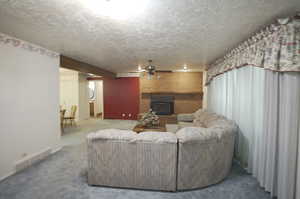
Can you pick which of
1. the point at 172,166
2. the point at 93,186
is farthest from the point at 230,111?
the point at 93,186

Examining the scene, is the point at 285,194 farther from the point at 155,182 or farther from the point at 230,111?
the point at 230,111

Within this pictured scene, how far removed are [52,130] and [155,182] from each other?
8.91ft

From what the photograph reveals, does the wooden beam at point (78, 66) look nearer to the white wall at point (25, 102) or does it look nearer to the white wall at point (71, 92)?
the white wall at point (25, 102)

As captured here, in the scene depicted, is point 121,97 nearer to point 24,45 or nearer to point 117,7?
point 24,45

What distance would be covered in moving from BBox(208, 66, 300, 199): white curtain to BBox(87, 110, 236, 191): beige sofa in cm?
60

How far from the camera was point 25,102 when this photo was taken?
8.70ft

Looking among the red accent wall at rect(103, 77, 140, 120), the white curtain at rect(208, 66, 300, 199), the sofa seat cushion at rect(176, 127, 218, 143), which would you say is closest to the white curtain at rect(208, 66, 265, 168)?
the white curtain at rect(208, 66, 300, 199)

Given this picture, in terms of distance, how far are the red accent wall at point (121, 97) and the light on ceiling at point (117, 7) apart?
18.3 ft

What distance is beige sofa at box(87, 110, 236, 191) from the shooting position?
1.92 m

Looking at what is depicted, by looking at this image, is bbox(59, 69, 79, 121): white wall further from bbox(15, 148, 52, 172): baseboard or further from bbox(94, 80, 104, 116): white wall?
bbox(15, 148, 52, 172): baseboard

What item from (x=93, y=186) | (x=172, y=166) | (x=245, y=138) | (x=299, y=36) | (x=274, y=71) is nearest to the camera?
(x=299, y=36)

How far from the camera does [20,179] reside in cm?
225

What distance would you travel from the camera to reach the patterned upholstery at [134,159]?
193cm

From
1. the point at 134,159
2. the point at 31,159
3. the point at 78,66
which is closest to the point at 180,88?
the point at 78,66
